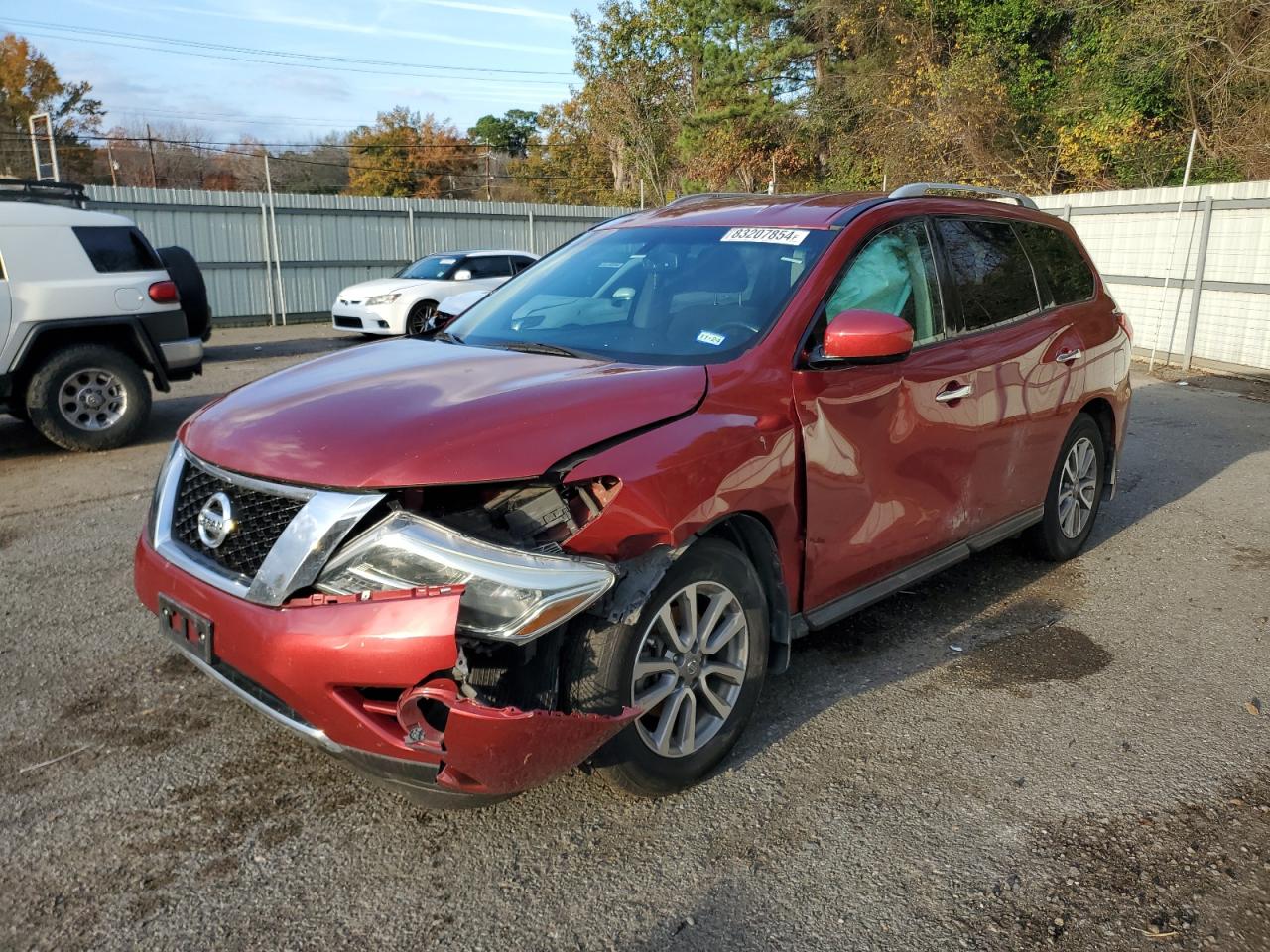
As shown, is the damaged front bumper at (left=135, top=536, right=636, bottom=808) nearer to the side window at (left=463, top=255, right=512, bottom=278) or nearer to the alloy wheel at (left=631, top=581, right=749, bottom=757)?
the alloy wheel at (left=631, top=581, right=749, bottom=757)

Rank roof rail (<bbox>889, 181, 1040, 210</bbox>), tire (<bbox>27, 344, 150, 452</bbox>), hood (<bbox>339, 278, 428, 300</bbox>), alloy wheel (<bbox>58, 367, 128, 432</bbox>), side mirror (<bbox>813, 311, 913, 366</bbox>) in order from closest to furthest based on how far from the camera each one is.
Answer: side mirror (<bbox>813, 311, 913, 366</bbox>)
roof rail (<bbox>889, 181, 1040, 210</bbox>)
tire (<bbox>27, 344, 150, 452</bbox>)
alloy wheel (<bbox>58, 367, 128, 432</bbox>)
hood (<bbox>339, 278, 428, 300</bbox>)

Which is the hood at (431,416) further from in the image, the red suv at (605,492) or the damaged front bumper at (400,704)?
the damaged front bumper at (400,704)

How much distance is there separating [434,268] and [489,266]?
0.87 metres

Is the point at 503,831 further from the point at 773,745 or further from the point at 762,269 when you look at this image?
the point at 762,269

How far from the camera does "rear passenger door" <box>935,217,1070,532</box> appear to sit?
4.23 metres

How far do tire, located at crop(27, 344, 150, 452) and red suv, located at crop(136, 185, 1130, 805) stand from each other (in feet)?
16.4

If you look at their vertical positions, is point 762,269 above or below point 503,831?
above

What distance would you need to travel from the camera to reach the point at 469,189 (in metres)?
50.0

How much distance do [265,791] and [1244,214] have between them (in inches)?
524

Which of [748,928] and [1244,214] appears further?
[1244,214]

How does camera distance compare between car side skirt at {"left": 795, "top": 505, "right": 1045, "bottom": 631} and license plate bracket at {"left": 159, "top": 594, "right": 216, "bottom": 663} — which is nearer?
license plate bracket at {"left": 159, "top": 594, "right": 216, "bottom": 663}

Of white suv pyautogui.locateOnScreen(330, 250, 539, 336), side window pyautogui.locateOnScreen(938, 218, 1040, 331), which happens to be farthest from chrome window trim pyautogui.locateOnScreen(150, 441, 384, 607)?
white suv pyautogui.locateOnScreen(330, 250, 539, 336)

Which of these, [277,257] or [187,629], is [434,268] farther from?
[187,629]

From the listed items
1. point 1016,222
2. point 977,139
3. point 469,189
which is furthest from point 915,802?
point 469,189
